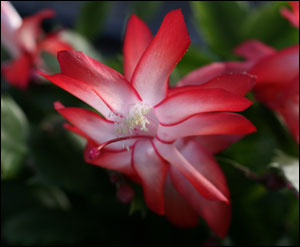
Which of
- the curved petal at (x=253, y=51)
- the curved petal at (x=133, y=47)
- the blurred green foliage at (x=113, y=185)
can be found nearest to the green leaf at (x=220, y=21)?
the blurred green foliage at (x=113, y=185)

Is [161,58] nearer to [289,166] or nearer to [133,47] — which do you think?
[133,47]

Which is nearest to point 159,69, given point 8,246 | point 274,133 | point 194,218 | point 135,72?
point 135,72

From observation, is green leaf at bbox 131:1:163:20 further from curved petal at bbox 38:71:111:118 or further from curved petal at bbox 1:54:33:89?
curved petal at bbox 38:71:111:118

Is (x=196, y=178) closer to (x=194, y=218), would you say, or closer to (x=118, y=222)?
(x=194, y=218)

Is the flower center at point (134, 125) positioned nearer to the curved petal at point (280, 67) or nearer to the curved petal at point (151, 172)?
the curved petal at point (151, 172)

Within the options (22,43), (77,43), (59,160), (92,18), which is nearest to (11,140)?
(59,160)

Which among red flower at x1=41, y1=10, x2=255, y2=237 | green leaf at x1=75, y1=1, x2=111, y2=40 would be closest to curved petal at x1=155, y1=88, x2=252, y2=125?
red flower at x1=41, y1=10, x2=255, y2=237
